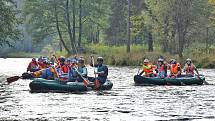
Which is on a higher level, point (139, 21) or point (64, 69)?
point (139, 21)

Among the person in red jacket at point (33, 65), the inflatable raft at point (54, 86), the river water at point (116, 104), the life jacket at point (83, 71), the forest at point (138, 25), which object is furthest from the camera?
the forest at point (138, 25)

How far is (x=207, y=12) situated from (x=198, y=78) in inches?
1053

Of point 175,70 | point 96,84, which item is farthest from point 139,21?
point 96,84

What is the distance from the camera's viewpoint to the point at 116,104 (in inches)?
1000

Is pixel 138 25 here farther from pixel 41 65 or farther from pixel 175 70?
Result: pixel 175 70

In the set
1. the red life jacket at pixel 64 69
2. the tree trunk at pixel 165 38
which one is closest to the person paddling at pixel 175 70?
the red life jacket at pixel 64 69

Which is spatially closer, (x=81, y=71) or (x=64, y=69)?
(x=81, y=71)

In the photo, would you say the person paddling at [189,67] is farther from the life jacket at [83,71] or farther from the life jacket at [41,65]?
the life jacket at [41,65]

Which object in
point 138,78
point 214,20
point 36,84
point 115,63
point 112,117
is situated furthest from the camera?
point 214,20

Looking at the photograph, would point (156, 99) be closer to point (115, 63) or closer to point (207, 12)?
point (115, 63)

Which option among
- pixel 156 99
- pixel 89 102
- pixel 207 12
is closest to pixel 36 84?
pixel 89 102

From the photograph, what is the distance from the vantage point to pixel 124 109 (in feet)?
77.4

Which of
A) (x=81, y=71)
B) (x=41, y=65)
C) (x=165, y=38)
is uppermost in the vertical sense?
(x=165, y=38)

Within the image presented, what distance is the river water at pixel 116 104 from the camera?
21.6 m
